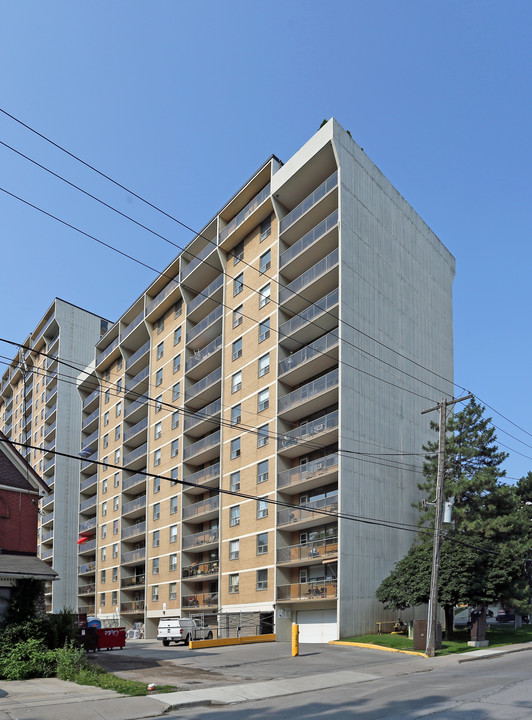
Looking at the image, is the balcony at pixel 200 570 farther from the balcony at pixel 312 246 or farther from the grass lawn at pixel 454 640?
the balcony at pixel 312 246

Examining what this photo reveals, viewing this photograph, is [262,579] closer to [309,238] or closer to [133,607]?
[309,238]

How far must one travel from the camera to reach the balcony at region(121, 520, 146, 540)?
6250 cm

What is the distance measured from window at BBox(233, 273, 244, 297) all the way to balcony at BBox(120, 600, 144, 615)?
2907 cm

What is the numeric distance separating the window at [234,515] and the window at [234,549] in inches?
48.0

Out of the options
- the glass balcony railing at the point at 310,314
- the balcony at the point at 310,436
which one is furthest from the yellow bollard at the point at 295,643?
the glass balcony railing at the point at 310,314

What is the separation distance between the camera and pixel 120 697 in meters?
17.7

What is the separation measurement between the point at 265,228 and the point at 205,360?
38.1 feet

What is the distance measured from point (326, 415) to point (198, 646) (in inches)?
565

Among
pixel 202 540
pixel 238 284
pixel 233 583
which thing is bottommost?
pixel 233 583

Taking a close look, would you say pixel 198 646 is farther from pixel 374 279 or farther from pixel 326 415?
pixel 374 279

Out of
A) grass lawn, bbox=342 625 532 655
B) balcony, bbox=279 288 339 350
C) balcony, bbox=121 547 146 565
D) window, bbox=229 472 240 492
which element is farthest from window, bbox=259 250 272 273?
balcony, bbox=121 547 146 565

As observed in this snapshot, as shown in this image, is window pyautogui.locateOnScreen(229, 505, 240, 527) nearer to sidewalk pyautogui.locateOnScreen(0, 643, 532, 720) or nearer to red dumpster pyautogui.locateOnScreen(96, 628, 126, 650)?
red dumpster pyautogui.locateOnScreen(96, 628, 126, 650)

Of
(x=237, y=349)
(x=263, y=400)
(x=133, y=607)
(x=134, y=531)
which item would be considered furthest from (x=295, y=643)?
(x=134, y=531)

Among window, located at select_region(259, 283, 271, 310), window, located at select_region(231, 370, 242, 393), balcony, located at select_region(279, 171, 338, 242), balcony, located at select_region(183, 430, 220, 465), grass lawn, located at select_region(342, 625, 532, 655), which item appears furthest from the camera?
balcony, located at select_region(183, 430, 220, 465)
